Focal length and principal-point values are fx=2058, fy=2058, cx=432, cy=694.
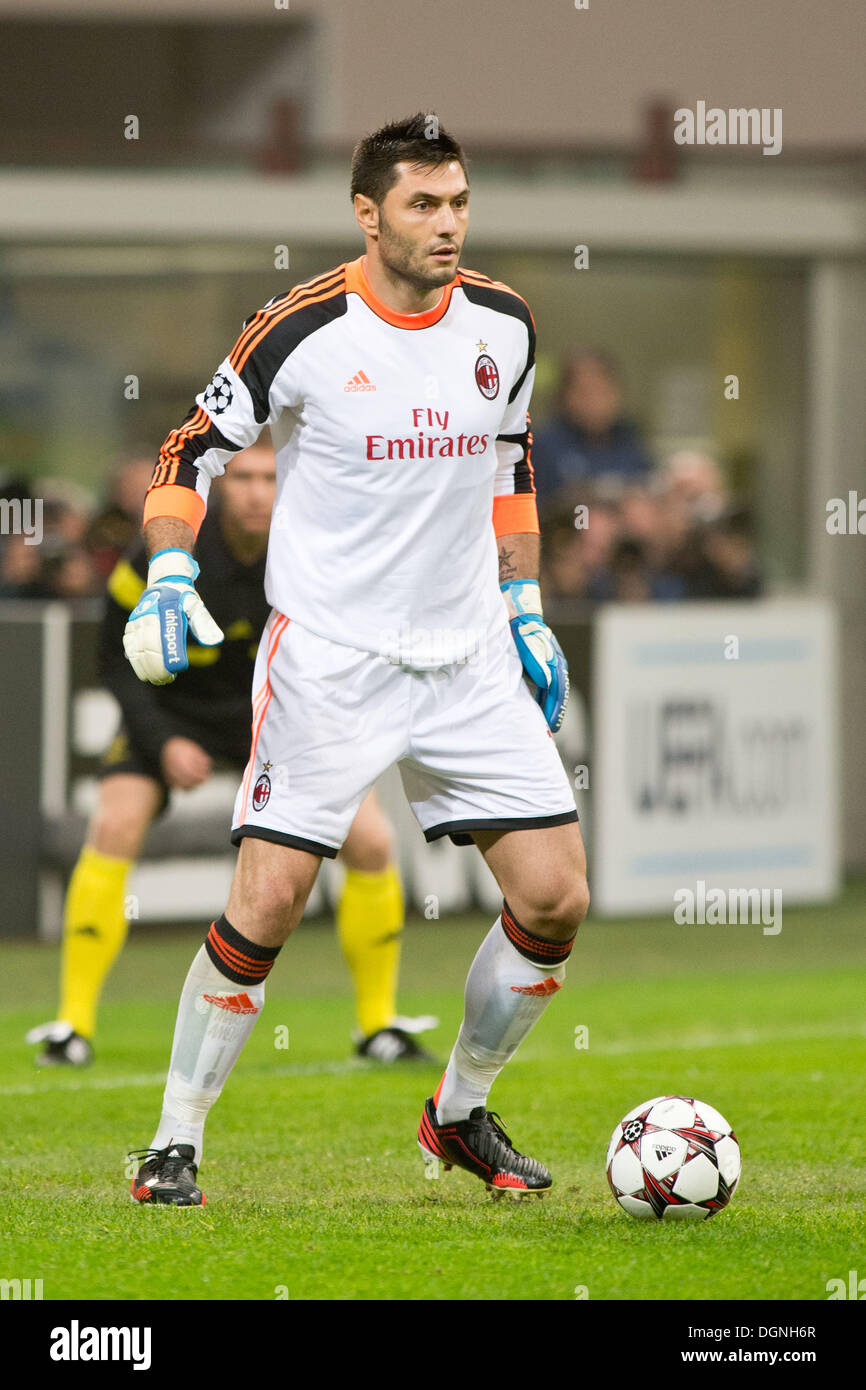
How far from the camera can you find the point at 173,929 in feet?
33.0

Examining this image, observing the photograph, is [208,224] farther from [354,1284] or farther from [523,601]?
[354,1284]

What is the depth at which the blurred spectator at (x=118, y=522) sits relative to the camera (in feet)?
35.1

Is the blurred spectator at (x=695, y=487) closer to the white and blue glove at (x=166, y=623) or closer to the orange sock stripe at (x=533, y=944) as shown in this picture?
the orange sock stripe at (x=533, y=944)

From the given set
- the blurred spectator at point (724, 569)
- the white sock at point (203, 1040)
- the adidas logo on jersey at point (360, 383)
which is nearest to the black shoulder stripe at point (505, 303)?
the adidas logo on jersey at point (360, 383)

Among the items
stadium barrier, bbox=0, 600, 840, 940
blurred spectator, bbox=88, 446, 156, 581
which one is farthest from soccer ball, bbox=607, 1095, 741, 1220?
blurred spectator, bbox=88, 446, 156, 581

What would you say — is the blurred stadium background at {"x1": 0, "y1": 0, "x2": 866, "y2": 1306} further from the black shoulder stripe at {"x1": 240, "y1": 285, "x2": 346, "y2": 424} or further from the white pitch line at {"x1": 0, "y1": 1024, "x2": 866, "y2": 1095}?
the black shoulder stripe at {"x1": 240, "y1": 285, "x2": 346, "y2": 424}

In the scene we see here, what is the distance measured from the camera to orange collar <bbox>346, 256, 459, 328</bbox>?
4613mm

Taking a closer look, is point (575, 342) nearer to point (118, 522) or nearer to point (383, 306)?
point (118, 522)

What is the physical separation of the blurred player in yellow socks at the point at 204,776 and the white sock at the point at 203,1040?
7.47 ft

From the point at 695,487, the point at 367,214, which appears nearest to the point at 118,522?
the point at 695,487

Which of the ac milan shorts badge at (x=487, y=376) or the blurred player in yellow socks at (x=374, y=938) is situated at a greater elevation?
the ac milan shorts badge at (x=487, y=376)

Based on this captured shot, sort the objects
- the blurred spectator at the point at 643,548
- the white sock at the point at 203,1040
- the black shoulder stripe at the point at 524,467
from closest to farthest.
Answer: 1. the white sock at the point at 203,1040
2. the black shoulder stripe at the point at 524,467
3. the blurred spectator at the point at 643,548

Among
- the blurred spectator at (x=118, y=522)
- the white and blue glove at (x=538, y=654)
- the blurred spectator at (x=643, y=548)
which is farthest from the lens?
the blurred spectator at (x=643, y=548)
